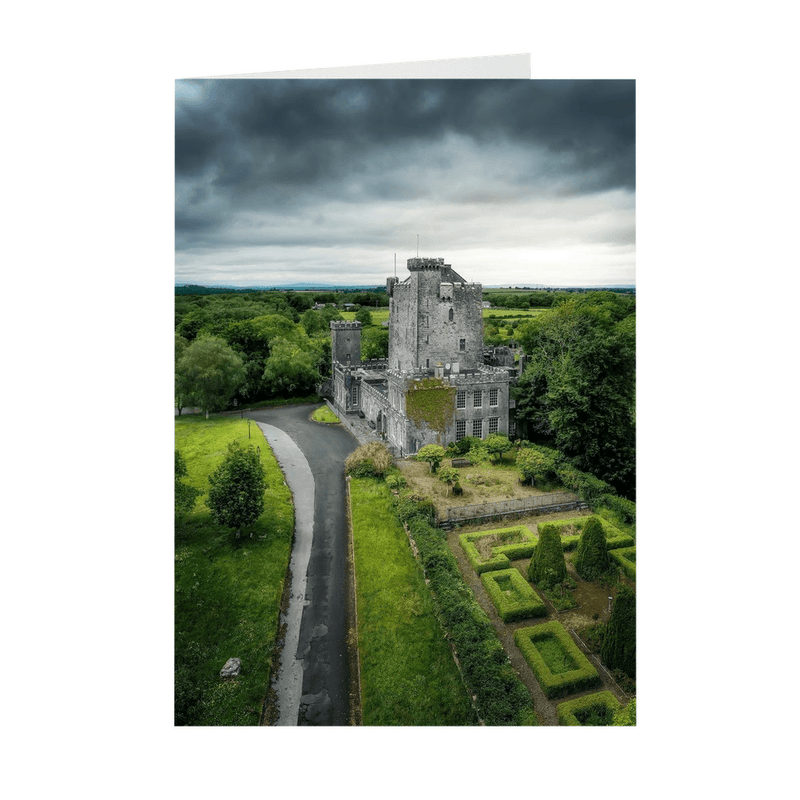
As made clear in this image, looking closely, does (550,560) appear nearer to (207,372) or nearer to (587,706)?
→ (587,706)

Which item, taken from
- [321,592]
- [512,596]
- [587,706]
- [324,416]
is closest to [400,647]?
[321,592]

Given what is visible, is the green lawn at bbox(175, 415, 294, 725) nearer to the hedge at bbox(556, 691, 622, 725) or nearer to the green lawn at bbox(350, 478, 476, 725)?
the green lawn at bbox(350, 478, 476, 725)

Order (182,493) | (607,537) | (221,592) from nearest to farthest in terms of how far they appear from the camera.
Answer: (221,592)
(607,537)
(182,493)

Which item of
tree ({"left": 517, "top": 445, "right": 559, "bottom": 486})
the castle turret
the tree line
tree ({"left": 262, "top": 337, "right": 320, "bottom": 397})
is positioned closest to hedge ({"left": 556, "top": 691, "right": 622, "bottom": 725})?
tree ({"left": 517, "top": 445, "right": 559, "bottom": 486})

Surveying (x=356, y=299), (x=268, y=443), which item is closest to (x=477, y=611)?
(x=268, y=443)

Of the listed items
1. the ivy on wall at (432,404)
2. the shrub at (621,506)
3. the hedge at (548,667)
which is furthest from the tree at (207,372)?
the shrub at (621,506)

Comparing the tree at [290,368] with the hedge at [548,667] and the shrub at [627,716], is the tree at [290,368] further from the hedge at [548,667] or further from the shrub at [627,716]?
the shrub at [627,716]

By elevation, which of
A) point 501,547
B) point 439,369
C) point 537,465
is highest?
point 439,369
